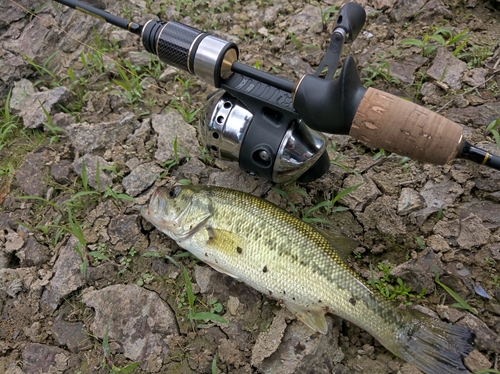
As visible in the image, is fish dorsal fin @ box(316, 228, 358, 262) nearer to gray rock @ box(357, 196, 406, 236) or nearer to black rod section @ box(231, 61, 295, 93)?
gray rock @ box(357, 196, 406, 236)

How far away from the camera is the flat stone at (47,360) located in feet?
9.52

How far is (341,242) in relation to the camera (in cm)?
304

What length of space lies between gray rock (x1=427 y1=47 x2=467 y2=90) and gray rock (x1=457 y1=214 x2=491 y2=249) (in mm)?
1422

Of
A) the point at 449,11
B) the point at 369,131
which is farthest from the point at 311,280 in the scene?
the point at 449,11

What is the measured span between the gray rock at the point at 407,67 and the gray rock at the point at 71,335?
349cm

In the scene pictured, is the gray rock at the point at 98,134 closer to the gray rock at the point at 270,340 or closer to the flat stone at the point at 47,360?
the flat stone at the point at 47,360

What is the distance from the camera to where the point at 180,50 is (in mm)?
2777

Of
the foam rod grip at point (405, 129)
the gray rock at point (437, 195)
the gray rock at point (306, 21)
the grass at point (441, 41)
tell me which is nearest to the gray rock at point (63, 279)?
the foam rod grip at point (405, 129)

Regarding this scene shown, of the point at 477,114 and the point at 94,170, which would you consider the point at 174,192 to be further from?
the point at 477,114

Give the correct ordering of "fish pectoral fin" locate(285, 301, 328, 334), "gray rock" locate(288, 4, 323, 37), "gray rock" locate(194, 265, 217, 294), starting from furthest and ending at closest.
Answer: "gray rock" locate(288, 4, 323, 37) < "gray rock" locate(194, 265, 217, 294) < "fish pectoral fin" locate(285, 301, 328, 334)

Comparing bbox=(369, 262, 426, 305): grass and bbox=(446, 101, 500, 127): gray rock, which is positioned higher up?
bbox=(446, 101, 500, 127): gray rock

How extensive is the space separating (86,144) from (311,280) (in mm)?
2413

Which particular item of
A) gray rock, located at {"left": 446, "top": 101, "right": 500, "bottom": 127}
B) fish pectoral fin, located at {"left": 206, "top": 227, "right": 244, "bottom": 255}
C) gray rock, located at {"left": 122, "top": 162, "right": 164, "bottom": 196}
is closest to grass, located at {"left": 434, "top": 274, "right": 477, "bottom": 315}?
fish pectoral fin, located at {"left": 206, "top": 227, "right": 244, "bottom": 255}

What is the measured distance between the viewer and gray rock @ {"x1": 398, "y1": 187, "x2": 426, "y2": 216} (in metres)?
3.26
